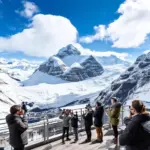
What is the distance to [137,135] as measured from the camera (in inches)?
186

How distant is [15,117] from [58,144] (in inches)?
244

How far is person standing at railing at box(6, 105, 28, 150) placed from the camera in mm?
6660

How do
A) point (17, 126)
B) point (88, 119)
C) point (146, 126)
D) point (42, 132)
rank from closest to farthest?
point (146, 126)
point (17, 126)
point (88, 119)
point (42, 132)

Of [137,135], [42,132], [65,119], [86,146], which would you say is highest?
[65,119]

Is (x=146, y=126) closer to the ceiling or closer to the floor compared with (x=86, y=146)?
closer to the ceiling

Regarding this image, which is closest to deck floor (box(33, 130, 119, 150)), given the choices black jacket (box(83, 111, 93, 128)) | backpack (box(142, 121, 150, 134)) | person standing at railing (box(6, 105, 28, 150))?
black jacket (box(83, 111, 93, 128))

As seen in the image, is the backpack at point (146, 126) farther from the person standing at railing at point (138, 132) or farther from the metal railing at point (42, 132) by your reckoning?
the metal railing at point (42, 132)

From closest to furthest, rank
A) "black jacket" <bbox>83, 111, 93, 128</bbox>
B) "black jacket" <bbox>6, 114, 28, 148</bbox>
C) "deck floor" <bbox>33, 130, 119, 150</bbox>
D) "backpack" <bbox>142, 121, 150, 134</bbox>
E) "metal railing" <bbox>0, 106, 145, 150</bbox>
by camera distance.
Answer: "backpack" <bbox>142, 121, 150, 134</bbox> → "black jacket" <bbox>6, 114, 28, 148</bbox> → "deck floor" <bbox>33, 130, 119, 150</bbox> → "metal railing" <bbox>0, 106, 145, 150</bbox> → "black jacket" <bbox>83, 111, 93, 128</bbox>

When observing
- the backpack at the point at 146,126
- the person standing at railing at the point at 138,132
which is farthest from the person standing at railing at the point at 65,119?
the backpack at the point at 146,126

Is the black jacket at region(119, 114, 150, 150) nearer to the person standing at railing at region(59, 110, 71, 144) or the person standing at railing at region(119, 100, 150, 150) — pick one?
the person standing at railing at region(119, 100, 150, 150)

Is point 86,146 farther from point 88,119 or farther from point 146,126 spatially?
point 146,126

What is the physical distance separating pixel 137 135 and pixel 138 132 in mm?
51

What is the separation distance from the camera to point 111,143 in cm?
1183

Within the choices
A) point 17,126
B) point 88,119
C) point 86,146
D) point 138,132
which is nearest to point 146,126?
point 138,132
